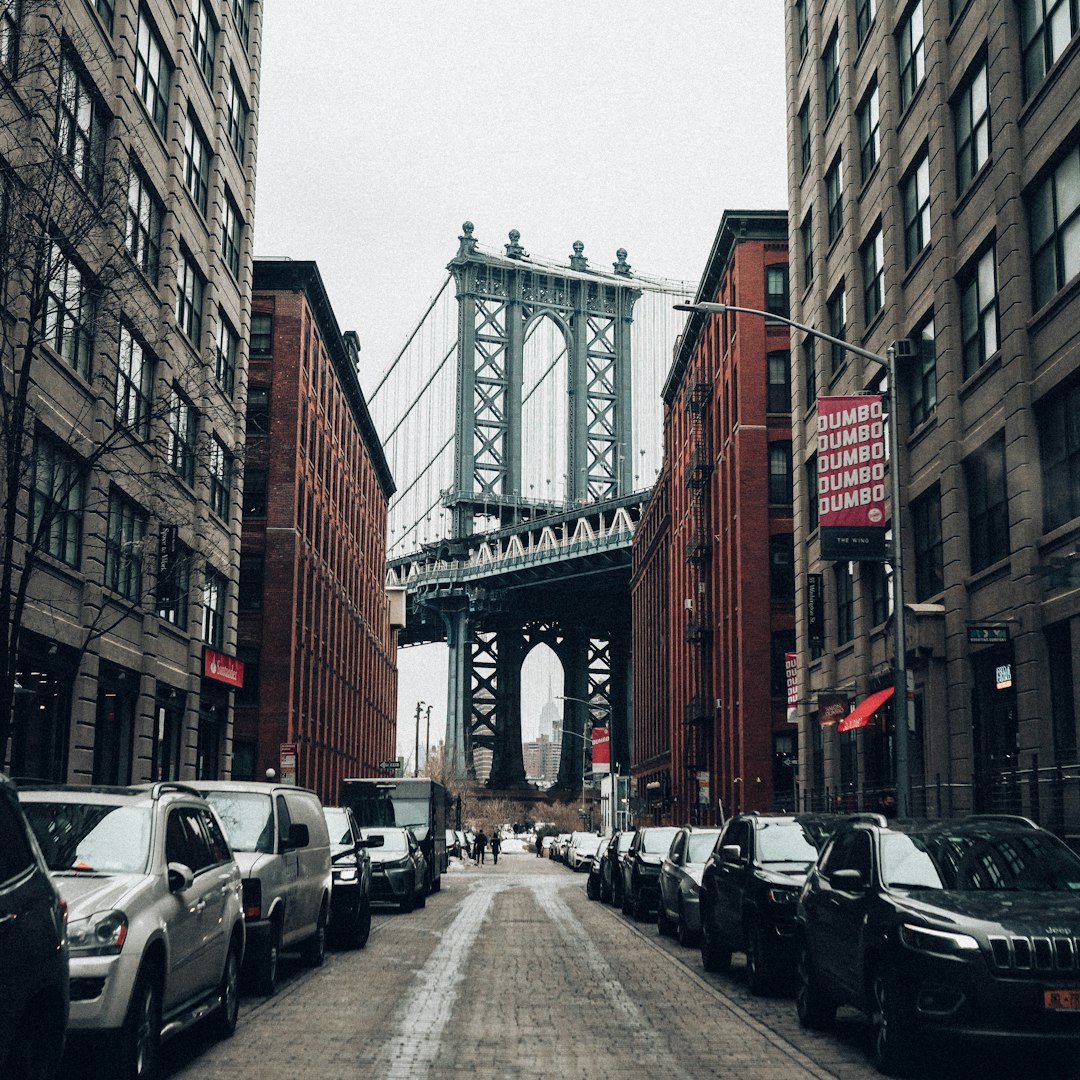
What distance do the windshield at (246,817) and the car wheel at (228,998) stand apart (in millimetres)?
3174

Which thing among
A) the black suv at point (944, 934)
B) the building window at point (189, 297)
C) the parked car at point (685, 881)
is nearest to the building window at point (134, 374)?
the building window at point (189, 297)

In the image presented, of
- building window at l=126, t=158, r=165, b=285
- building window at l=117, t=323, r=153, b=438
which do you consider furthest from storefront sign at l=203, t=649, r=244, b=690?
building window at l=126, t=158, r=165, b=285

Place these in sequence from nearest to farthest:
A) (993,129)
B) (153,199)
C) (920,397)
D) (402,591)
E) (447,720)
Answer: (993,129) → (920,397) → (153,199) → (402,591) → (447,720)

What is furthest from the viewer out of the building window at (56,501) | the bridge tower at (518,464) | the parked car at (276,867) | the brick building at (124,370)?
the bridge tower at (518,464)

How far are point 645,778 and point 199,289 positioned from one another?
5748 centimetres

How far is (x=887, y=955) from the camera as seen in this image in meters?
10.1

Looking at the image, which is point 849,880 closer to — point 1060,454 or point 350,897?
point 350,897

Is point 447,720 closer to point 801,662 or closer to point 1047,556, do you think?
point 801,662

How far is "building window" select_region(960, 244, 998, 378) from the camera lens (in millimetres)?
24656

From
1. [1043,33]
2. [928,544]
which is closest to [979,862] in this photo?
[1043,33]

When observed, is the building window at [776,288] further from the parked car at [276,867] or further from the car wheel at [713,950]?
the parked car at [276,867]

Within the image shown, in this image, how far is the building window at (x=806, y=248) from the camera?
4003 centimetres

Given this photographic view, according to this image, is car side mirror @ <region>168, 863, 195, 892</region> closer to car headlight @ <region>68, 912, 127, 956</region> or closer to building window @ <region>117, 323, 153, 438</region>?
car headlight @ <region>68, 912, 127, 956</region>

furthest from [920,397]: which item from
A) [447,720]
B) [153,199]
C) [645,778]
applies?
[447,720]
